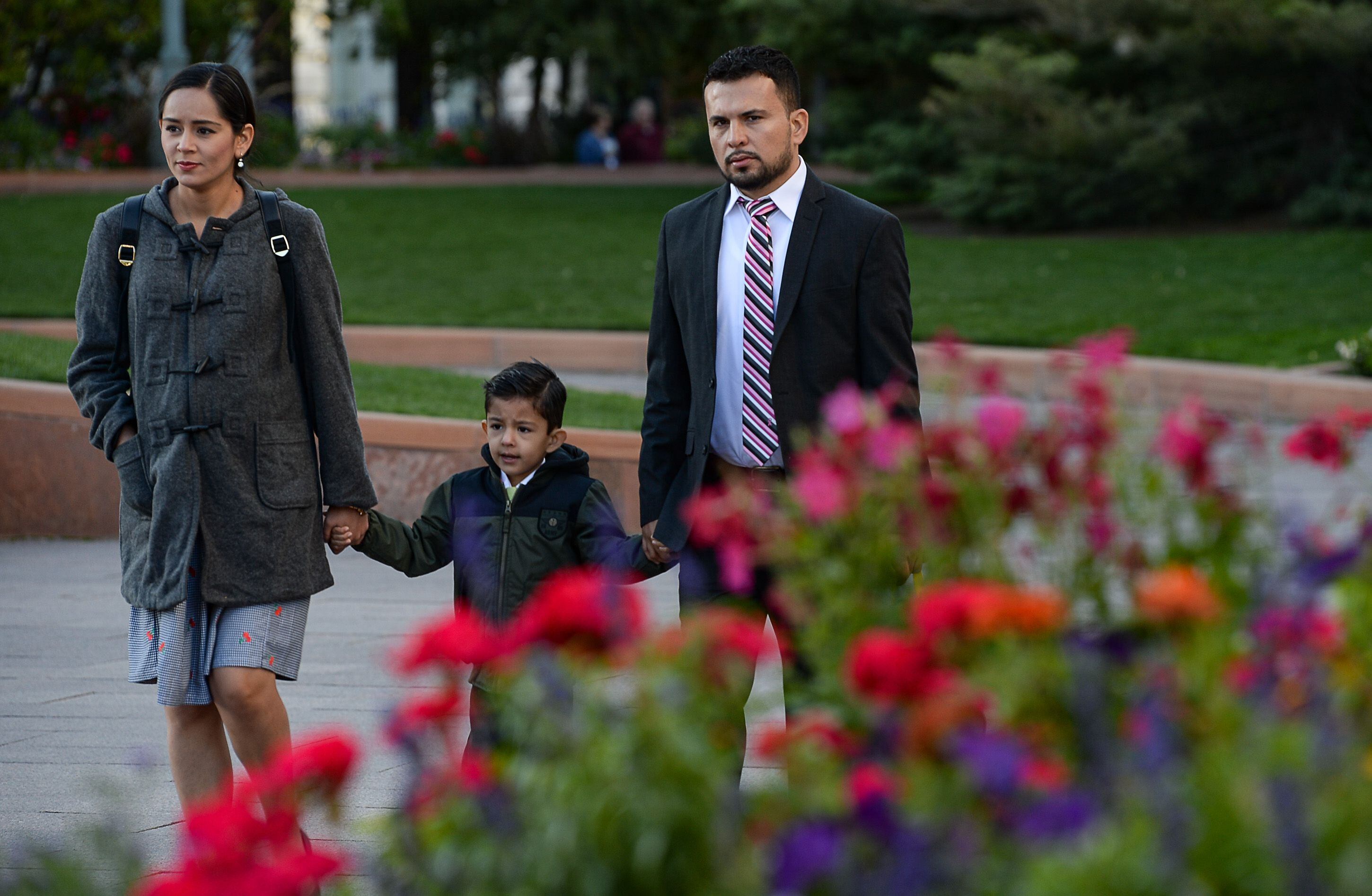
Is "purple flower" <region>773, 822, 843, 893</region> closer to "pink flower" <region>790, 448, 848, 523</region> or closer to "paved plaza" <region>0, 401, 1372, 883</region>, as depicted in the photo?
"paved plaza" <region>0, 401, 1372, 883</region>

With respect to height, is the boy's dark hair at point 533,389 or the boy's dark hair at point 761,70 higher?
the boy's dark hair at point 761,70

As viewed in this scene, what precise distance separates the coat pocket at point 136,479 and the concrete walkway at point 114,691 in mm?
586

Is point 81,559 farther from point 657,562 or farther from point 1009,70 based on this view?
point 1009,70

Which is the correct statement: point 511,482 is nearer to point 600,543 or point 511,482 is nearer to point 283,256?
point 600,543

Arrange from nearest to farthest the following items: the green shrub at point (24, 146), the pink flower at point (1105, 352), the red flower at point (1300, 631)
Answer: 1. the red flower at point (1300, 631)
2. the pink flower at point (1105, 352)
3. the green shrub at point (24, 146)

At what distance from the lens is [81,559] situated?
8438 millimetres

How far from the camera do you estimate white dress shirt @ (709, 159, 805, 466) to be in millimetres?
3830

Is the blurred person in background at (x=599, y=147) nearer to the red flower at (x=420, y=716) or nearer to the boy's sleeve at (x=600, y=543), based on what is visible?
the boy's sleeve at (x=600, y=543)

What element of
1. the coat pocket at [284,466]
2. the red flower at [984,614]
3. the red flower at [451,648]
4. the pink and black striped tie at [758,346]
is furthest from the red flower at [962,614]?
the coat pocket at [284,466]

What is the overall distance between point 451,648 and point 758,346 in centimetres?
207

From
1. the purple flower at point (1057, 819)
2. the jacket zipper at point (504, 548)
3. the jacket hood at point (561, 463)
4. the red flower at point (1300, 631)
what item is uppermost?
the red flower at point (1300, 631)

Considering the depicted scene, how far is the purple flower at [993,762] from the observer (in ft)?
4.97

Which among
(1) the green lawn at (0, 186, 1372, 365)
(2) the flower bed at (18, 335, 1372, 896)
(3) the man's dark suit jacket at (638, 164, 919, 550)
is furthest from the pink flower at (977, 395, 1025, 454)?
(1) the green lawn at (0, 186, 1372, 365)

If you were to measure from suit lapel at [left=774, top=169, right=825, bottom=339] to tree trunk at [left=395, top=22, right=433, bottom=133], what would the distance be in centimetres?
2878
